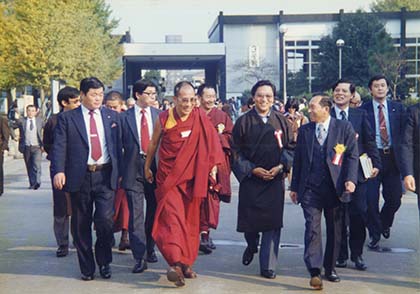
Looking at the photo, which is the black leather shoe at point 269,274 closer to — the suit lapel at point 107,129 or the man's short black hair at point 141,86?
the suit lapel at point 107,129

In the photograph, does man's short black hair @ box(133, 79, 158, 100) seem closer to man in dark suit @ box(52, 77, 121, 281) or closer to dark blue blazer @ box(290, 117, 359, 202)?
man in dark suit @ box(52, 77, 121, 281)

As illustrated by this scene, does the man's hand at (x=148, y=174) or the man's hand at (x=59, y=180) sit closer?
the man's hand at (x=59, y=180)

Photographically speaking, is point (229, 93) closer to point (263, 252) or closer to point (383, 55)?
point (383, 55)

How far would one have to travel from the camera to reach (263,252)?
23.5 ft

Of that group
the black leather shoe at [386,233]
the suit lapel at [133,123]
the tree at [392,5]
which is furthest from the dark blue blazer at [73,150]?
the tree at [392,5]

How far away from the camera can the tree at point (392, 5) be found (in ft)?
152

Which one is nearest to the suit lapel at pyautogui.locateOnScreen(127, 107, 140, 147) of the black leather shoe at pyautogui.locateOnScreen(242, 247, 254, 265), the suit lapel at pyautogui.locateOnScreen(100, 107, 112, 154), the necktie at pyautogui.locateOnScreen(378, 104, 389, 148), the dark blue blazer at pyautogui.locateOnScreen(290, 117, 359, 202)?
the suit lapel at pyautogui.locateOnScreen(100, 107, 112, 154)

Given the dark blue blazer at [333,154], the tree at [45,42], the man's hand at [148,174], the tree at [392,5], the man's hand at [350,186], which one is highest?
the tree at [392,5]

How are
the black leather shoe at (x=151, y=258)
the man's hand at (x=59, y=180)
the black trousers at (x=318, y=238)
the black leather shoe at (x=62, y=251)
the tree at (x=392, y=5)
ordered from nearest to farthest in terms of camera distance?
the black trousers at (x=318, y=238)
the man's hand at (x=59, y=180)
the black leather shoe at (x=151, y=258)
the black leather shoe at (x=62, y=251)
the tree at (x=392, y=5)

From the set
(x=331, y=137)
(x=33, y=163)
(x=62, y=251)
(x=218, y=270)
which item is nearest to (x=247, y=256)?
(x=218, y=270)

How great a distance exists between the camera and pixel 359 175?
7578 mm

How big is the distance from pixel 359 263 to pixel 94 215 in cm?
260

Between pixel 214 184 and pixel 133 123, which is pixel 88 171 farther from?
pixel 214 184

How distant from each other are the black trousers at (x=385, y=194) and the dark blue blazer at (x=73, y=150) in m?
2.90
